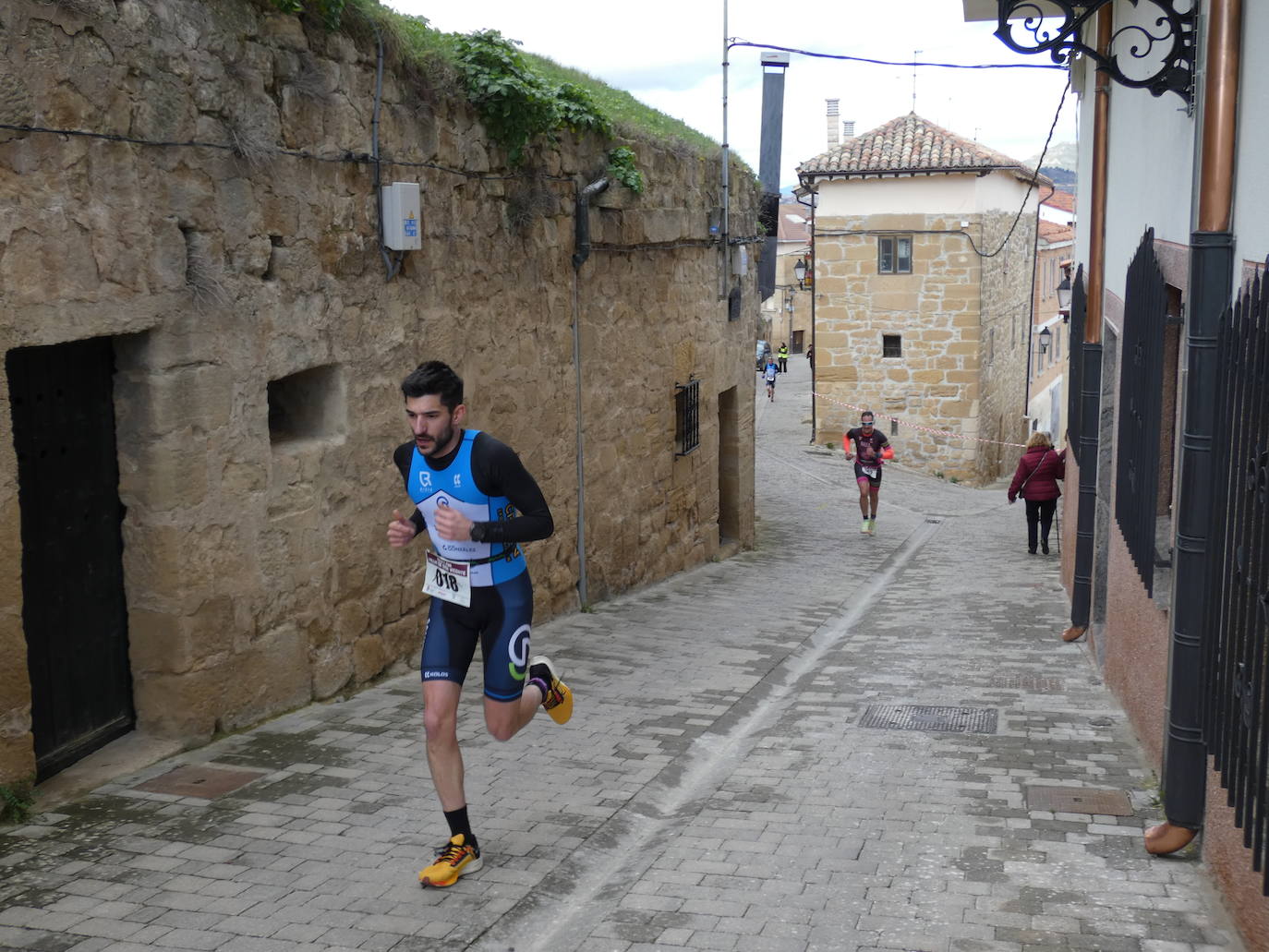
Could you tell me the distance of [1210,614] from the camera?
4195 mm

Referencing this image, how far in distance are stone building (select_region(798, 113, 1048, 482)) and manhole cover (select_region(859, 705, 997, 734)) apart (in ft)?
68.1

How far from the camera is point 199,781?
526cm

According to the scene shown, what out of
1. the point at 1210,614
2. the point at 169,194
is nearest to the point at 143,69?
the point at 169,194

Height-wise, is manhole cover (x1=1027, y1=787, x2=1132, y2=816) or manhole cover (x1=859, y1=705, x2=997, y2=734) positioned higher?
manhole cover (x1=1027, y1=787, x2=1132, y2=816)

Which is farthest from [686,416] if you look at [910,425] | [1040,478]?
[910,425]

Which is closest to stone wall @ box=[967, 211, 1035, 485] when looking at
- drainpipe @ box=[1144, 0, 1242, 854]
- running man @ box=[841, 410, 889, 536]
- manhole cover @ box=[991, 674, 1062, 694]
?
running man @ box=[841, 410, 889, 536]

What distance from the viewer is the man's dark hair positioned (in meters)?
4.32

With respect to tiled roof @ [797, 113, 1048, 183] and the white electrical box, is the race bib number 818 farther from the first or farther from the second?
tiled roof @ [797, 113, 1048, 183]

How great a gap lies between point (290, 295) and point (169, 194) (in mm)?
909

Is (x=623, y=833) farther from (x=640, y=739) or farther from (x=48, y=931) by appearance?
(x=48, y=931)

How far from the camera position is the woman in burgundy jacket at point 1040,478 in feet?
46.0

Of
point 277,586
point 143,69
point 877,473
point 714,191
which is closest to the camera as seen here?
point 143,69

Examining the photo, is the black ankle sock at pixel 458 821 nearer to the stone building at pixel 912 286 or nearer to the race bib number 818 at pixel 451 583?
the race bib number 818 at pixel 451 583

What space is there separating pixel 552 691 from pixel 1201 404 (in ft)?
7.93
